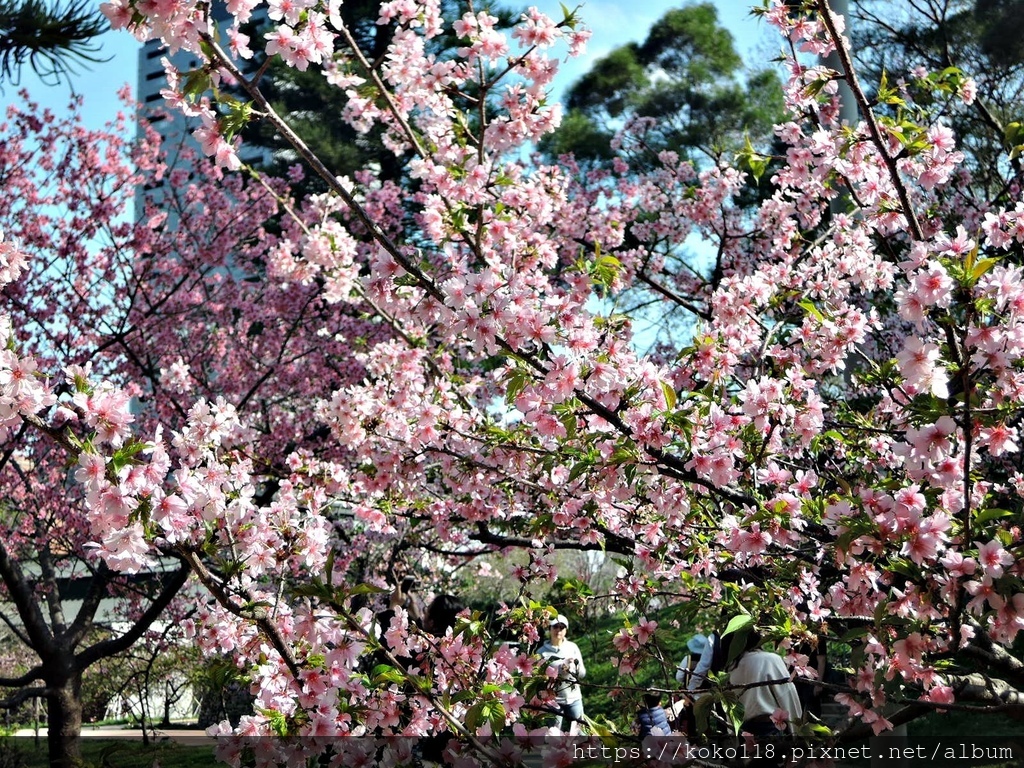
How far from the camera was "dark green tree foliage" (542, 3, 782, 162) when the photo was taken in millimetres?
14438

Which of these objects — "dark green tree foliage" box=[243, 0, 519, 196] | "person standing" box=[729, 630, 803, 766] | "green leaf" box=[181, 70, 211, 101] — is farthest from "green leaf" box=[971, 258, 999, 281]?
"dark green tree foliage" box=[243, 0, 519, 196]

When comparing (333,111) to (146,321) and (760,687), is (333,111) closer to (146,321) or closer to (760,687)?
(146,321)

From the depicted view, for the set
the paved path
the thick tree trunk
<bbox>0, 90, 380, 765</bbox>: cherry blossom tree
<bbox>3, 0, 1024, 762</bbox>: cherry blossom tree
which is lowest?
the paved path

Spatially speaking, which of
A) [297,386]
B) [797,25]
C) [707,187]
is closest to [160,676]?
[297,386]

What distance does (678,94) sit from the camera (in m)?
15.2

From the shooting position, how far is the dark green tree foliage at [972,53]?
8.54m

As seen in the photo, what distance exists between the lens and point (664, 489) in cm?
283

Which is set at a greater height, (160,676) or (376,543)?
(376,543)

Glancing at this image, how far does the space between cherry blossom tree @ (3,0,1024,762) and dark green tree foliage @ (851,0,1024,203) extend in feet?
18.2

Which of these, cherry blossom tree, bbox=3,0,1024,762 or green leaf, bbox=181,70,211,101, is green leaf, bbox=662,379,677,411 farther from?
green leaf, bbox=181,70,211,101

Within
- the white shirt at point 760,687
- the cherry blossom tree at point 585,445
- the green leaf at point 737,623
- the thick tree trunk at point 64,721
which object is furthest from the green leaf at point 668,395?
the thick tree trunk at point 64,721

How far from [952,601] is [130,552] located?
1.72 metres

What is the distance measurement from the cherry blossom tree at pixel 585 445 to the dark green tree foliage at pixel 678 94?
10664mm

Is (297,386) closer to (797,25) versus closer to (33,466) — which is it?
(33,466)
